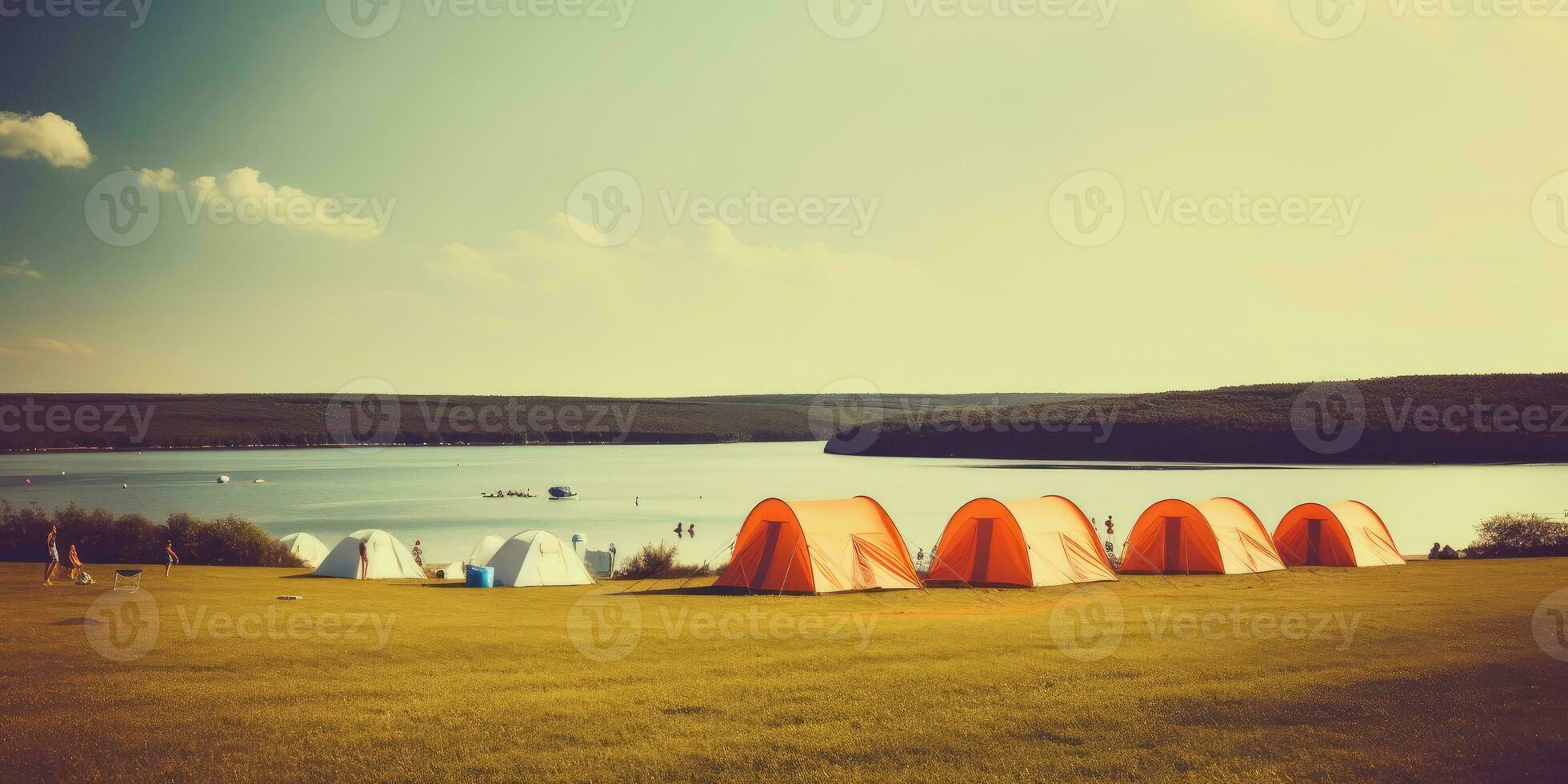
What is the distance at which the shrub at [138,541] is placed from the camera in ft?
115

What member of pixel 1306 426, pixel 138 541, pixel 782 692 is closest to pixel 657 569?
pixel 138 541

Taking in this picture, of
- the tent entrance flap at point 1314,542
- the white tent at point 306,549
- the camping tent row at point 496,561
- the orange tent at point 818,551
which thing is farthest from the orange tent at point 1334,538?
the white tent at point 306,549

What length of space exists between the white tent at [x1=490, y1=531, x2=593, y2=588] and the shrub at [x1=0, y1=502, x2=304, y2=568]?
11366 mm

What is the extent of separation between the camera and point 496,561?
28812mm

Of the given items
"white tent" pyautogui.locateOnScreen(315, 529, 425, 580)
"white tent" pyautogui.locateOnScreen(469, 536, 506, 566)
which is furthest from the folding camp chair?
"white tent" pyautogui.locateOnScreen(469, 536, 506, 566)

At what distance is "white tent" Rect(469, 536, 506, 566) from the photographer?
100.0 ft

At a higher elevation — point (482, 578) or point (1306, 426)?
point (1306, 426)

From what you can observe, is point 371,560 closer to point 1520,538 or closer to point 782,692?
point 782,692

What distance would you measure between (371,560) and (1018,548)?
1941 centimetres

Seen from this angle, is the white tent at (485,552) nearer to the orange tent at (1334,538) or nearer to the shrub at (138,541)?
the shrub at (138,541)

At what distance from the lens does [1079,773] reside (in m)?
9.33

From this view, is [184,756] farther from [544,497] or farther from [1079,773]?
[544,497]

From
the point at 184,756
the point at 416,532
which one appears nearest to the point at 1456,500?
the point at 416,532

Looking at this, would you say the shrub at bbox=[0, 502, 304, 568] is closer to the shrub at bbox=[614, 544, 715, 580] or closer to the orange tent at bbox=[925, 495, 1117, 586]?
the shrub at bbox=[614, 544, 715, 580]
